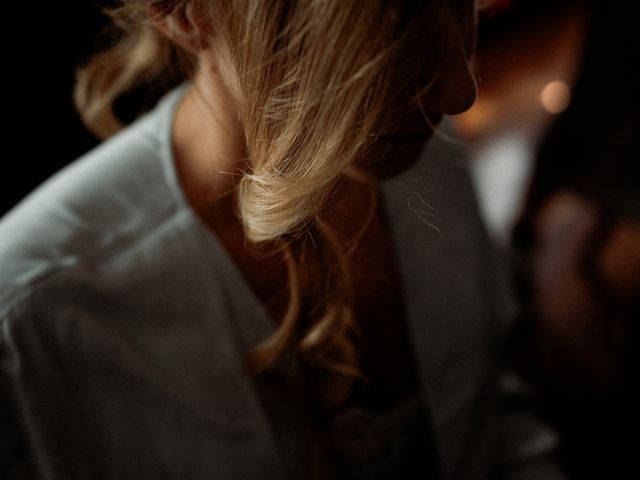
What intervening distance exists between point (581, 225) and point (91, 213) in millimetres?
1446

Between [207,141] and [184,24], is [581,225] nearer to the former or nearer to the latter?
[207,141]

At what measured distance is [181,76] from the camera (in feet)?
2.13

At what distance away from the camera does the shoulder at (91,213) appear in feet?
1.71

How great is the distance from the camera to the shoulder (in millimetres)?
522

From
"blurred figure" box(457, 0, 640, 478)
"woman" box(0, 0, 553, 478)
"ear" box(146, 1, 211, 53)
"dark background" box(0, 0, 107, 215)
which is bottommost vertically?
"blurred figure" box(457, 0, 640, 478)

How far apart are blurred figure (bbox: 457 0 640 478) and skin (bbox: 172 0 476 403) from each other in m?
0.53

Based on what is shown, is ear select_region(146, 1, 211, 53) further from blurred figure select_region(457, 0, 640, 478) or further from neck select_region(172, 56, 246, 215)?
blurred figure select_region(457, 0, 640, 478)

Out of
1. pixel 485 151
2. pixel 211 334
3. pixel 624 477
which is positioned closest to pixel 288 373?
pixel 211 334

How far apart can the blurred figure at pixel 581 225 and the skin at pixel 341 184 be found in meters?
0.53

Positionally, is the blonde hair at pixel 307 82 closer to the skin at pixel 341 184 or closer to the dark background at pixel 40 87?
the skin at pixel 341 184

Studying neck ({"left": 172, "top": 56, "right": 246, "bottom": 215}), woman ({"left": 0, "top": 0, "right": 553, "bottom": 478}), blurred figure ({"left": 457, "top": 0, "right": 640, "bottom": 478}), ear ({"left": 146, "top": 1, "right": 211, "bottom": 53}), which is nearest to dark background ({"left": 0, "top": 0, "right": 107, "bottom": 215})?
woman ({"left": 0, "top": 0, "right": 553, "bottom": 478})

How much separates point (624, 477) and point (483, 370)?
2.02 feet

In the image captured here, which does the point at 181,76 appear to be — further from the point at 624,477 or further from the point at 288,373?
the point at 624,477

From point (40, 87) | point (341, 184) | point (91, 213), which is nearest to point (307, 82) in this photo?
point (341, 184)
